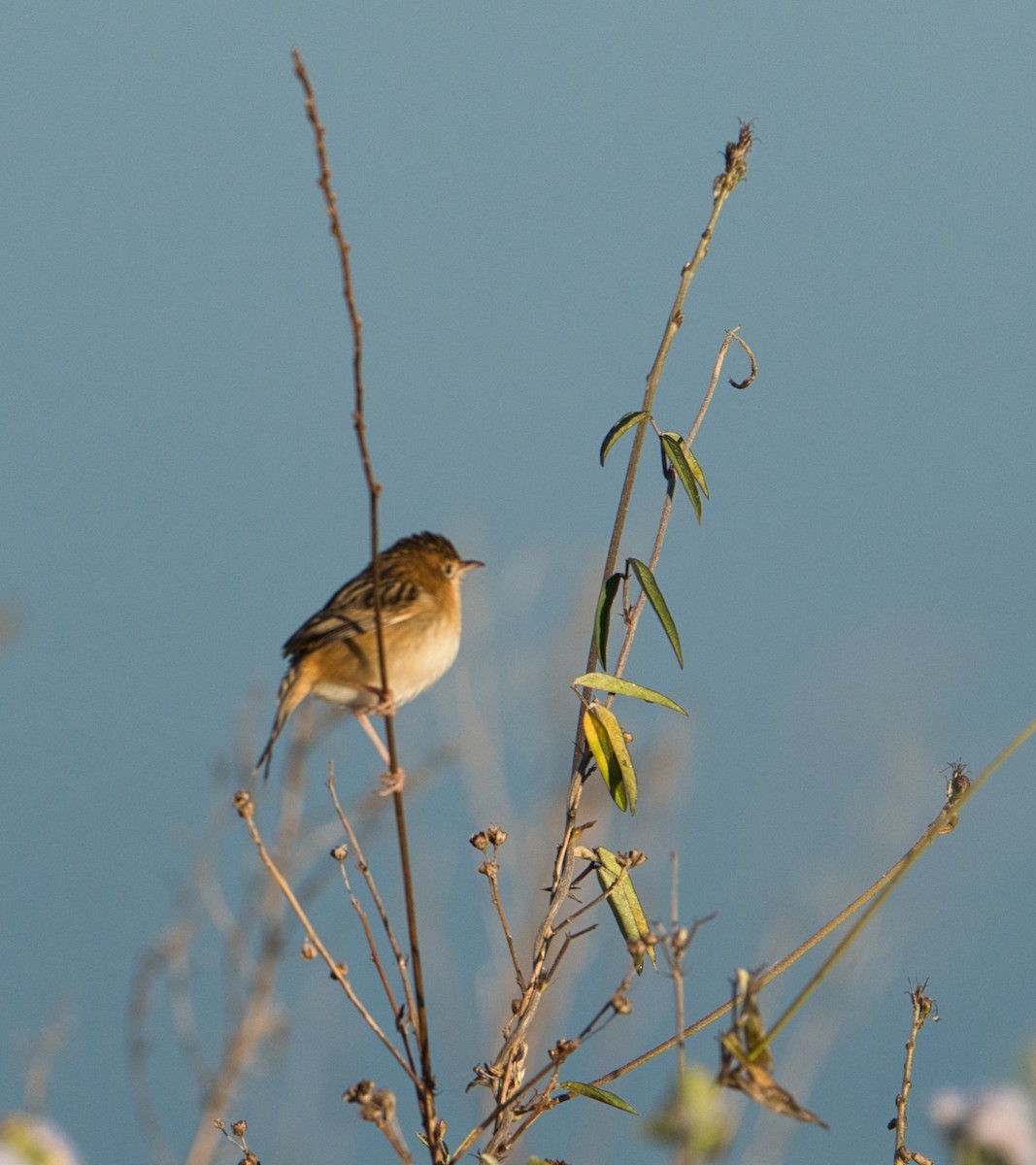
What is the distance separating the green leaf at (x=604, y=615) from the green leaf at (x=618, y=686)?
95 millimetres

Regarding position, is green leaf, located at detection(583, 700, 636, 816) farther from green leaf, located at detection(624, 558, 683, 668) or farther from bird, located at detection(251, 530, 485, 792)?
bird, located at detection(251, 530, 485, 792)

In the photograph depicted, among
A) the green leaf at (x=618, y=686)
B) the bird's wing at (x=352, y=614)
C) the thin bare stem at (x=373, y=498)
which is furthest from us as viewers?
the bird's wing at (x=352, y=614)

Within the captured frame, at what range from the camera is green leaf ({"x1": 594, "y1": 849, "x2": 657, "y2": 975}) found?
3.32m

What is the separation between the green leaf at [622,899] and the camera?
332 cm

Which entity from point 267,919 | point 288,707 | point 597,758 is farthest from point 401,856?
point 267,919

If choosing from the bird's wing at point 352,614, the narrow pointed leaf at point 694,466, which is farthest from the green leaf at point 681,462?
the bird's wing at point 352,614

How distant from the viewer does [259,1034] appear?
636 centimetres

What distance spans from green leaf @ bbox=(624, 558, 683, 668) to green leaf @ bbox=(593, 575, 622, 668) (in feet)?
0.19

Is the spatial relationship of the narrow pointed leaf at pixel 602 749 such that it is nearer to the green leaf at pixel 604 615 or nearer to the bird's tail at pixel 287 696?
the green leaf at pixel 604 615

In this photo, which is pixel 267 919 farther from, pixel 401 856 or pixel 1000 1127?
pixel 1000 1127

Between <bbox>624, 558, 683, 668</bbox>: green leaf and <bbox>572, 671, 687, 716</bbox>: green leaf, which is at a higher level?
<bbox>624, 558, 683, 668</bbox>: green leaf

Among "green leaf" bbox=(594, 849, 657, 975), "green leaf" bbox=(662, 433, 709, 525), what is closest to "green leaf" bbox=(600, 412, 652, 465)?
"green leaf" bbox=(662, 433, 709, 525)

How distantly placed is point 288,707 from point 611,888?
1.89m

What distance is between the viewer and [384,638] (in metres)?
4.86
